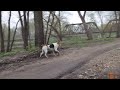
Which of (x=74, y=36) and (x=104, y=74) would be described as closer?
(x=104, y=74)

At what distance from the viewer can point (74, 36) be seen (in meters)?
27.0

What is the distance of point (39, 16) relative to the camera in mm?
16281
